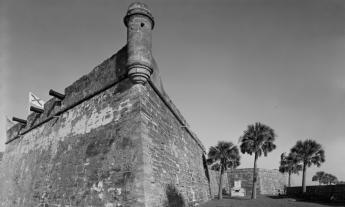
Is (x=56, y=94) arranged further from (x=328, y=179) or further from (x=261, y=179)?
(x=328, y=179)

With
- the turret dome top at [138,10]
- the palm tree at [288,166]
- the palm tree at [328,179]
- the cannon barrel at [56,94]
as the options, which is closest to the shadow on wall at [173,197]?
the turret dome top at [138,10]

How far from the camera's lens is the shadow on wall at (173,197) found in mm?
7640

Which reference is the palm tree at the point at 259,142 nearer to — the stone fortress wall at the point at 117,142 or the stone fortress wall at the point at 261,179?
the stone fortress wall at the point at 261,179

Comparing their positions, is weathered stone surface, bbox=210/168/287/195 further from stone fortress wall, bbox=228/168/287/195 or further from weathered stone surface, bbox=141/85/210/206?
weathered stone surface, bbox=141/85/210/206

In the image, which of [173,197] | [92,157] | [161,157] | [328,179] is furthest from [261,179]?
[328,179]

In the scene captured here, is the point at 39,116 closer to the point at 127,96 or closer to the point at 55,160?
the point at 55,160

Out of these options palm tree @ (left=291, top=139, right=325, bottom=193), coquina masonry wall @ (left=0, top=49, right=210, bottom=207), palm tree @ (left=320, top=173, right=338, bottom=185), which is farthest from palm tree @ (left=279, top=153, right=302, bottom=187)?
coquina masonry wall @ (left=0, top=49, right=210, bottom=207)

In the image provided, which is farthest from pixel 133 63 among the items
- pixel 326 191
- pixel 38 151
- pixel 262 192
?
pixel 262 192

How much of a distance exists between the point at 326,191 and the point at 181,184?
2073 centimetres

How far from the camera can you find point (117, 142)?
7691mm

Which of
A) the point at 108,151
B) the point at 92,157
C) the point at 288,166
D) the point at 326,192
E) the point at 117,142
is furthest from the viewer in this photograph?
the point at 288,166

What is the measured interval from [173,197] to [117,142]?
251cm

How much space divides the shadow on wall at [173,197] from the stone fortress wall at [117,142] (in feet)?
0.08

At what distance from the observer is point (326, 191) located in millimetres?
23703
